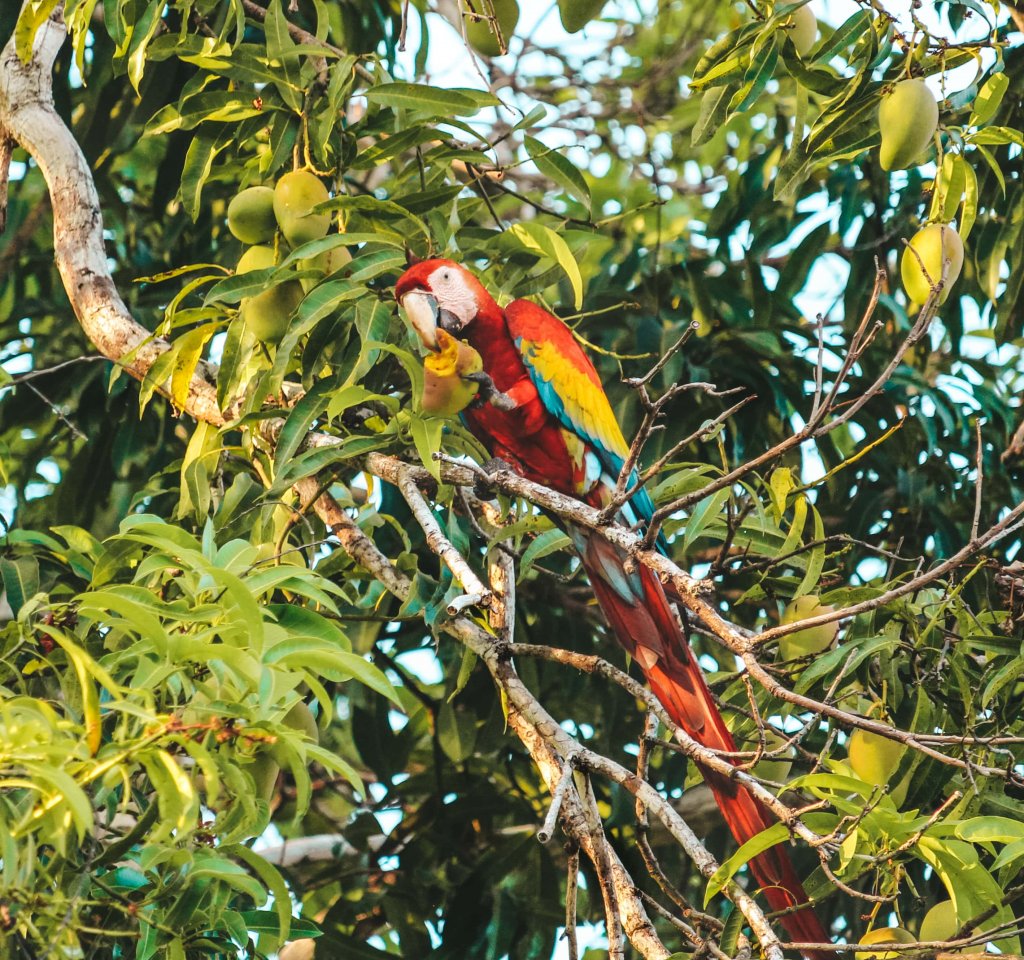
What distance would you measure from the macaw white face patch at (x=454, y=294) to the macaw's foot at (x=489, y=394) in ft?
0.48

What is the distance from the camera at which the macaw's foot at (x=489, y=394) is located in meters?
2.12

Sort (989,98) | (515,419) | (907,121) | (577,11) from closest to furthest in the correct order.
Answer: (907,121), (989,98), (577,11), (515,419)

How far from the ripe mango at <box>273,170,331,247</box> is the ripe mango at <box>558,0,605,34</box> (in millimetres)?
486

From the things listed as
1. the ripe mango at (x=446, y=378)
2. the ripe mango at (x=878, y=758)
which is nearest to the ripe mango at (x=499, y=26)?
the ripe mango at (x=446, y=378)

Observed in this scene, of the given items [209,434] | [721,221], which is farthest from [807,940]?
[721,221]

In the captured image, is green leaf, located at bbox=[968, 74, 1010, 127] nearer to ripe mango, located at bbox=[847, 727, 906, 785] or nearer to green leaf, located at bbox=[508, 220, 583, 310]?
green leaf, located at bbox=[508, 220, 583, 310]

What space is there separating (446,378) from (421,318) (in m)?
0.13

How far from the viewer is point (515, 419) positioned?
259 centimetres

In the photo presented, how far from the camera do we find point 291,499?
2229 mm

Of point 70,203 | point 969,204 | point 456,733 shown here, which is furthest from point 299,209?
point 456,733

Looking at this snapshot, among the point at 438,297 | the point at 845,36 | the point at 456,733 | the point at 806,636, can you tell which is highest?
the point at 845,36

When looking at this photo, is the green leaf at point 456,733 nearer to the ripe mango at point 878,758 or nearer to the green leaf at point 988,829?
the ripe mango at point 878,758

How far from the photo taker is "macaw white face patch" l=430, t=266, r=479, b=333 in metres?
2.17

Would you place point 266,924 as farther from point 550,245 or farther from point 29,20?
point 29,20
